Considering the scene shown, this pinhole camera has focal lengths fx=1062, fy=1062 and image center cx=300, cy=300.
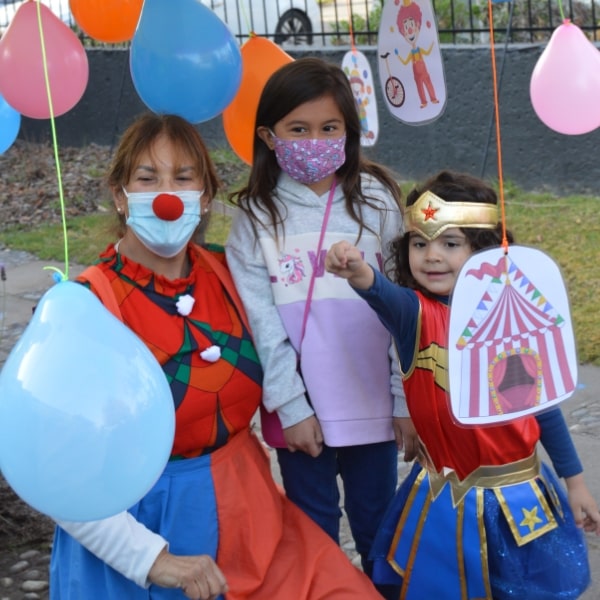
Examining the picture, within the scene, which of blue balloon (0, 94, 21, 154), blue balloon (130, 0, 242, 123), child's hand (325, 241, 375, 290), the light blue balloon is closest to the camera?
the light blue balloon

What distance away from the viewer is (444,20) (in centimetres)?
938

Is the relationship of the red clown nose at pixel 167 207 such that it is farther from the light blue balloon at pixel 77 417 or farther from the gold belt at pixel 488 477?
the gold belt at pixel 488 477

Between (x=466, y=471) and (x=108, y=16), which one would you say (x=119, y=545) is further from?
(x=108, y=16)

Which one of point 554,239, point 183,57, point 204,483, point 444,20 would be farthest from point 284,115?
point 444,20

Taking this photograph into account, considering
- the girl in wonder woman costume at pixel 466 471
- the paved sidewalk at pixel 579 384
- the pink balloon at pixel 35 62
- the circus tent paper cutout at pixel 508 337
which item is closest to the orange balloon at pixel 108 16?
the pink balloon at pixel 35 62

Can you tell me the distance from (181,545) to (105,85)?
9.07 metres

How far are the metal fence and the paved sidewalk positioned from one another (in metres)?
1.76

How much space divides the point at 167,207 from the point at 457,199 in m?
0.66

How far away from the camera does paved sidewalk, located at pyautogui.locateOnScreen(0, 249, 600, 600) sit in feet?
12.4

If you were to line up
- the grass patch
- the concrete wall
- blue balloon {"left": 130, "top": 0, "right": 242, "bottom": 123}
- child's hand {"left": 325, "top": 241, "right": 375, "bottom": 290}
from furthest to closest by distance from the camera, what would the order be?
1. the concrete wall
2. the grass patch
3. blue balloon {"left": 130, "top": 0, "right": 242, "bottom": 123}
4. child's hand {"left": 325, "top": 241, "right": 375, "bottom": 290}

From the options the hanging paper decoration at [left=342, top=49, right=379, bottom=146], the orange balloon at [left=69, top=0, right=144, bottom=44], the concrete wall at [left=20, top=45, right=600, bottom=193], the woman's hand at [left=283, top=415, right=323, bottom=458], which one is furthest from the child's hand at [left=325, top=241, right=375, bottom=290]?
the concrete wall at [left=20, top=45, right=600, bottom=193]

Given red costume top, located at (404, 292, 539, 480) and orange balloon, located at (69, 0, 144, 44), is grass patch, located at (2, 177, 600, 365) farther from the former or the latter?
red costume top, located at (404, 292, 539, 480)

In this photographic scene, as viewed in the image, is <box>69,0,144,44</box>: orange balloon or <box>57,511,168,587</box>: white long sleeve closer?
<box>57,511,168,587</box>: white long sleeve

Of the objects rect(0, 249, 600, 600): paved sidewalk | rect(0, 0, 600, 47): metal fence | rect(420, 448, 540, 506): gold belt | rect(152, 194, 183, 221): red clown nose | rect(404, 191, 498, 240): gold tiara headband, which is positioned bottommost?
rect(0, 249, 600, 600): paved sidewalk
